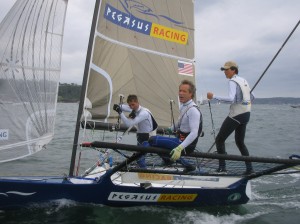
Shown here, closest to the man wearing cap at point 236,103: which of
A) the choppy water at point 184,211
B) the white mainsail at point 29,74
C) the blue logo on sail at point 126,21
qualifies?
the choppy water at point 184,211

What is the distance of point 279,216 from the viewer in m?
6.10

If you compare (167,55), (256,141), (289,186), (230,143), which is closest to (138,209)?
(167,55)

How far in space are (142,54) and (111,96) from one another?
1022mm

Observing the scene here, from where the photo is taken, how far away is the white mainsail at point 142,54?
18.9ft

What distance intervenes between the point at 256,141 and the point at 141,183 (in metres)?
12.7

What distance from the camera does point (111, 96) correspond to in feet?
19.6

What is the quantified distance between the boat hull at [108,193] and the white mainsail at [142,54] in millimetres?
1206

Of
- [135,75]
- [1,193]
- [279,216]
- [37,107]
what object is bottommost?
[279,216]

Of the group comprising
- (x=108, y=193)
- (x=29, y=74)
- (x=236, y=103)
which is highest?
(x=29, y=74)

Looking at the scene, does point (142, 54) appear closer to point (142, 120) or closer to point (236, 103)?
point (142, 120)

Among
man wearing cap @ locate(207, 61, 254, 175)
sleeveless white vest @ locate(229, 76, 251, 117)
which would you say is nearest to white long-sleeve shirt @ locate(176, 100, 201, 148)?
man wearing cap @ locate(207, 61, 254, 175)

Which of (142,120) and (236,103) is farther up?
(236,103)

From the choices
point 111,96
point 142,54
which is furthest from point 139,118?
point 142,54

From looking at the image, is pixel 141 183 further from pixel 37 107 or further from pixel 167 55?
pixel 167 55
